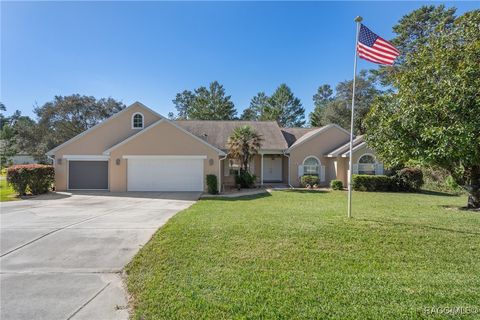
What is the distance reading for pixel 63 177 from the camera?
59.0 ft

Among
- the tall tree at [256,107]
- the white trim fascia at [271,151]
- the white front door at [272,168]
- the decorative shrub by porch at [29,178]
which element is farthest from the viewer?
Result: the tall tree at [256,107]

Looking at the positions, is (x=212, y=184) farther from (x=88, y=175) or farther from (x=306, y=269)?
(x=306, y=269)

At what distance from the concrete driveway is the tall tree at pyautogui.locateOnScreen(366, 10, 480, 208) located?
978cm

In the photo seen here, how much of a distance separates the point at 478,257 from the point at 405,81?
805 cm

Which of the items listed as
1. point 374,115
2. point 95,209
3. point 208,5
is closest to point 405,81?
point 374,115

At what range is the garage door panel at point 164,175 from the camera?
17359mm

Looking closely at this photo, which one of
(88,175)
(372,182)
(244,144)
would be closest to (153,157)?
(88,175)

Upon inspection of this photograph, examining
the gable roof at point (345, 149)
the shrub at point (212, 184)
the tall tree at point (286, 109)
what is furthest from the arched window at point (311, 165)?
the tall tree at point (286, 109)

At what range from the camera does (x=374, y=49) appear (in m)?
8.38

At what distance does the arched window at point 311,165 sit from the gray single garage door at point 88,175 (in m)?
15.1

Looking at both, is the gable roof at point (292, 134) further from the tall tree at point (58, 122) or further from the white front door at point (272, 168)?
the tall tree at point (58, 122)

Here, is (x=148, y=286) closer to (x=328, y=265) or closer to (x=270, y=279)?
(x=270, y=279)

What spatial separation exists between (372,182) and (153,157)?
1504cm

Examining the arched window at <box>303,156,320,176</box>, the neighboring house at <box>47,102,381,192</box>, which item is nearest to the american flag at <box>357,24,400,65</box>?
the neighboring house at <box>47,102,381,192</box>
